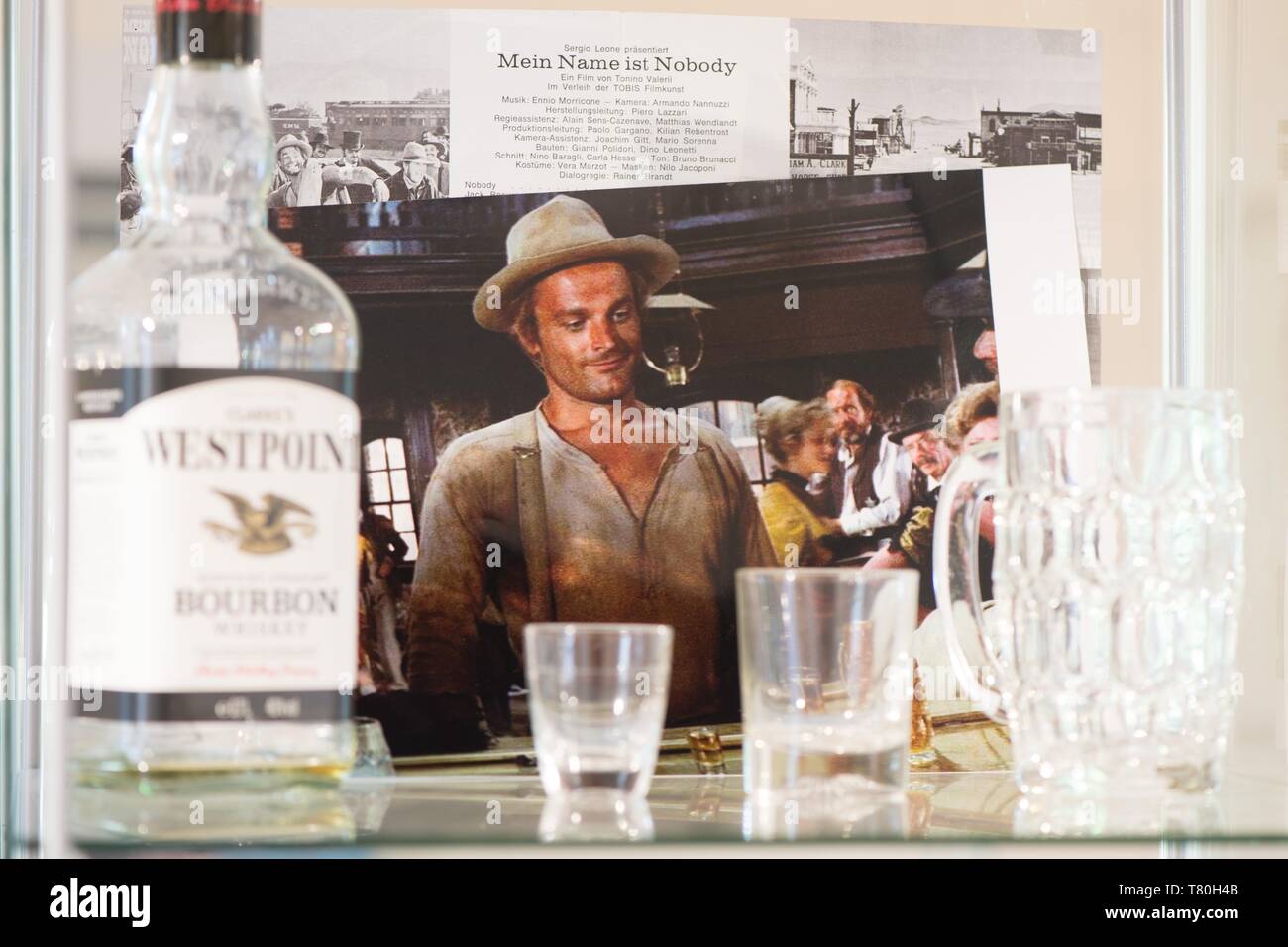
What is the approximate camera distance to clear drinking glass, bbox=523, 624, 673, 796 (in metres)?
0.54

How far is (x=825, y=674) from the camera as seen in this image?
563 millimetres

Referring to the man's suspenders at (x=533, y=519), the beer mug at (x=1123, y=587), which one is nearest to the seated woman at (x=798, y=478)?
the man's suspenders at (x=533, y=519)

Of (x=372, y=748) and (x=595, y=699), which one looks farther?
(x=372, y=748)

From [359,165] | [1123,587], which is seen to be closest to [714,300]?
[359,165]

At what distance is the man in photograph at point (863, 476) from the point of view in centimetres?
81

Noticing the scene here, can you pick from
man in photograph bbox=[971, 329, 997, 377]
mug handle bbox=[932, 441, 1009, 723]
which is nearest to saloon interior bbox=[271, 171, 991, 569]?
man in photograph bbox=[971, 329, 997, 377]

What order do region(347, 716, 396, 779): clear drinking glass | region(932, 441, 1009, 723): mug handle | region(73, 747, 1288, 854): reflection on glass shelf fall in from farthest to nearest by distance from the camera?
region(347, 716, 396, 779): clear drinking glass, region(932, 441, 1009, 723): mug handle, region(73, 747, 1288, 854): reflection on glass shelf

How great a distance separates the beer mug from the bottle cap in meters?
0.32

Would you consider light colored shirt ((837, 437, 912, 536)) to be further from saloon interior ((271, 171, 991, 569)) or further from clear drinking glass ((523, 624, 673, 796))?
clear drinking glass ((523, 624, 673, 796))

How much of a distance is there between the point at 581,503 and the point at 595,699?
0.85 ft

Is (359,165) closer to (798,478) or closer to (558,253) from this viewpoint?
(558,253)

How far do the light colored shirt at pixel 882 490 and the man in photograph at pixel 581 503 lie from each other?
0.05m
